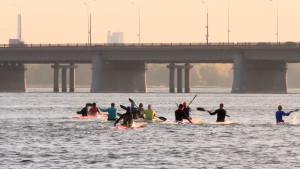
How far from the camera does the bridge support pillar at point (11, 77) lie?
18988 cm

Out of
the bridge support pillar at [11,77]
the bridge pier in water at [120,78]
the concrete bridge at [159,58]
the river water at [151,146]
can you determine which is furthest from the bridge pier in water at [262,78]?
the river water at [151,146]

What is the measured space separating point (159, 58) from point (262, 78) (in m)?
19.1

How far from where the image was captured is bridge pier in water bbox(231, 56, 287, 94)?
170875mm

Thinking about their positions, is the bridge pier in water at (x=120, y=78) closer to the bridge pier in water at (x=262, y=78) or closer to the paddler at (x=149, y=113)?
the bridge pier in water at (x=262, y=78)

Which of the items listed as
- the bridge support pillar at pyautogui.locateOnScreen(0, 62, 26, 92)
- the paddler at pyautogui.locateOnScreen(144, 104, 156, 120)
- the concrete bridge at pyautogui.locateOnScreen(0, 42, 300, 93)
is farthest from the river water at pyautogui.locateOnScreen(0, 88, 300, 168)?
the bridge support pillar at pyautogui.locateOnScreen(0, 62, 26, 92)

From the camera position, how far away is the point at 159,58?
568ft

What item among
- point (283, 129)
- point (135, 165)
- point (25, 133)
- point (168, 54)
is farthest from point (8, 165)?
point (168, 54)

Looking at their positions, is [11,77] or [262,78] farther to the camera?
[11,77]

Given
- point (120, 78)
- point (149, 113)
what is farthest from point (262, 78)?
point (149, 113)

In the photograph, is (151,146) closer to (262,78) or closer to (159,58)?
(159,58)

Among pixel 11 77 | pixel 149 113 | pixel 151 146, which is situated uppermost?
pixel 11 77

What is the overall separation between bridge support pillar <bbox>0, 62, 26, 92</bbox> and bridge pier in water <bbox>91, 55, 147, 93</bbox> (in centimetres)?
1901

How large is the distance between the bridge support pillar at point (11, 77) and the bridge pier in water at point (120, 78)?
1901 cm

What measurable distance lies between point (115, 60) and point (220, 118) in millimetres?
108481
